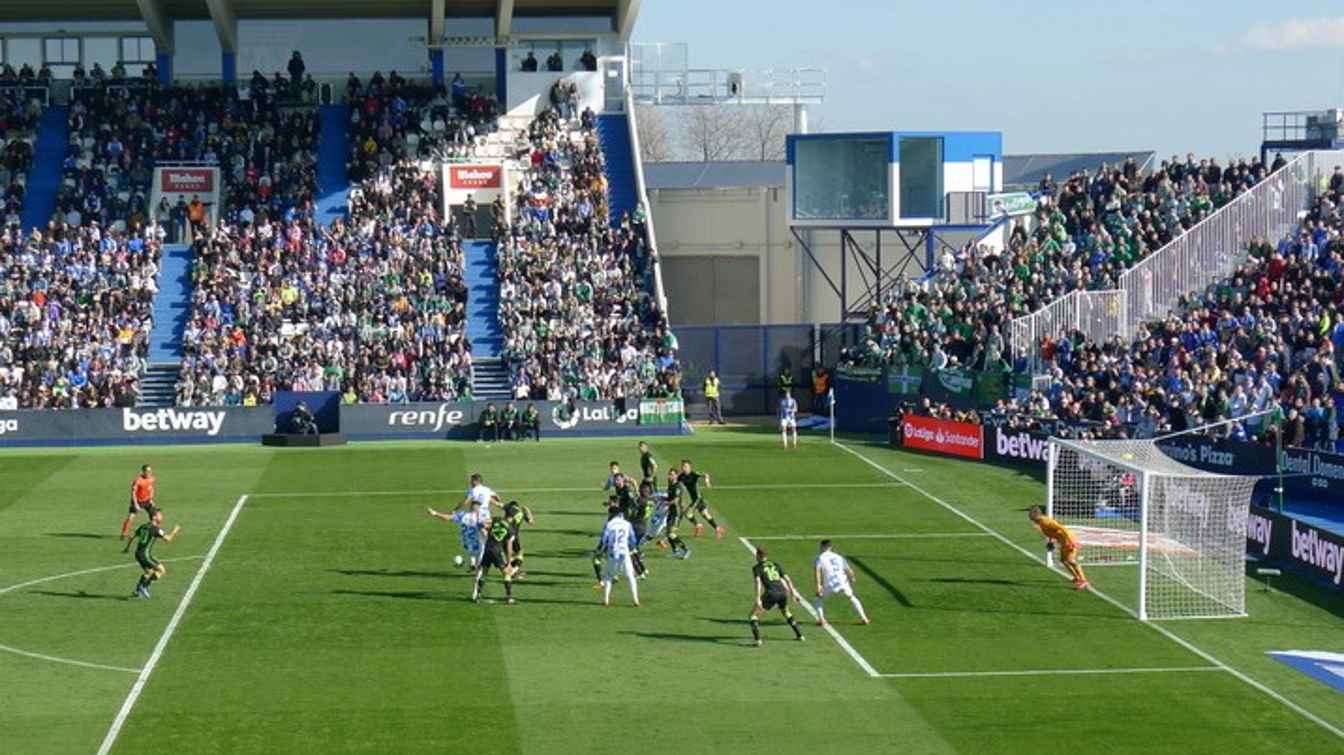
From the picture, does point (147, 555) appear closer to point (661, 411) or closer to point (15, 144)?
point (661, 411)

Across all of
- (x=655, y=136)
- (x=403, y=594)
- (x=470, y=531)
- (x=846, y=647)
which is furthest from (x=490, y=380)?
(x=655, y=136)

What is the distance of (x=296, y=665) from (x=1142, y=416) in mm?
25048

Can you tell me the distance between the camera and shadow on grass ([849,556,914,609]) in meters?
34.5

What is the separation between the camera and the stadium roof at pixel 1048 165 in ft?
314

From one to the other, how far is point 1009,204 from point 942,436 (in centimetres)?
1505

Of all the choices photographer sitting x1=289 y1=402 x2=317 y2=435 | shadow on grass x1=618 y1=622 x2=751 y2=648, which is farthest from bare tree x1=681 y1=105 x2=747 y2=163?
shadow on grass x1=618 y1=622 x2=751 y2=648

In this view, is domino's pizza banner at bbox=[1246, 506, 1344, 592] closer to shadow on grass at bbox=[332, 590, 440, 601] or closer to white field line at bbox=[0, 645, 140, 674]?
shadow on grass at bbox=[332, 590, 440, 601]

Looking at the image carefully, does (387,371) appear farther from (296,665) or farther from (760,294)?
(296,665)

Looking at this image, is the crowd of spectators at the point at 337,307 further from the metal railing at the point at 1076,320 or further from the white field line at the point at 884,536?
the white field line at the point at 884,536

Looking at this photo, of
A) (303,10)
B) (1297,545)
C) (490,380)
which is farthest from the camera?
(303,10)

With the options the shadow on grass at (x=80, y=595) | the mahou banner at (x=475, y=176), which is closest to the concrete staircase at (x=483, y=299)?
the mahou banner at (x=475, y=176)

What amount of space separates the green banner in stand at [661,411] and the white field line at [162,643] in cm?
1775

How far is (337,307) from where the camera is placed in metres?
63.1

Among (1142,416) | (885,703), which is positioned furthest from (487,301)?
(885,703)
